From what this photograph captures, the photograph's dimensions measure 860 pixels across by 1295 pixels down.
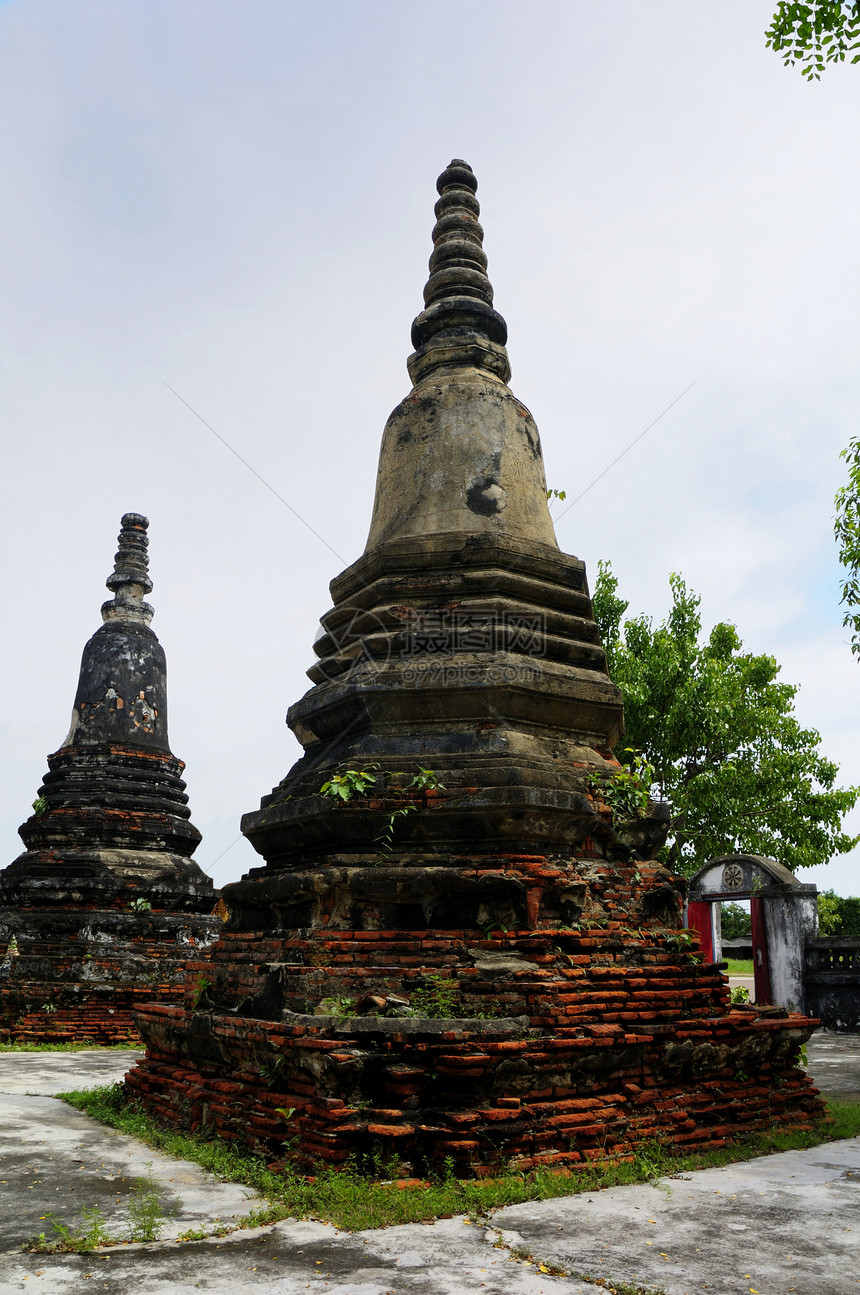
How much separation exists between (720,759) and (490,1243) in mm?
15782

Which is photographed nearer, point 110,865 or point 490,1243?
point 490,1243

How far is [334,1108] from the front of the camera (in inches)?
159

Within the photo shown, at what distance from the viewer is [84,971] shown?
35.2ft

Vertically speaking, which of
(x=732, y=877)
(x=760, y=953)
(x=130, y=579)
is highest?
(x=130, y=579)

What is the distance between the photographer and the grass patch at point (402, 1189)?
3664 millimetres

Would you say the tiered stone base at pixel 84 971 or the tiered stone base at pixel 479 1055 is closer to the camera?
the tiered stone base at pixel 479 1055

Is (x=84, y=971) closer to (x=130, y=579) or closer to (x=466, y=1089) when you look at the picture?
(x=130, y=579)

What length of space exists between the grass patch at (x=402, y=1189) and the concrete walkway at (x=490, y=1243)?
0.25 ft

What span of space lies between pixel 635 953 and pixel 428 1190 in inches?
72.8

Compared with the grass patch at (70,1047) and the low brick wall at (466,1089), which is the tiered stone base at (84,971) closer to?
the grass patch at (70,1047)

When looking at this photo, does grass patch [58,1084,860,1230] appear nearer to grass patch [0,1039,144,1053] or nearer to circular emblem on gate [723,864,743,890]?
grass patch [0,1039,144,1053]

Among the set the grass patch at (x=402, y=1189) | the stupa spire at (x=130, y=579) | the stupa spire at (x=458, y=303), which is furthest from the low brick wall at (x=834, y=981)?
the stupa spire at (x=130, y=579)

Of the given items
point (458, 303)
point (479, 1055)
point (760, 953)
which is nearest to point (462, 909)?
point (479, 1055)

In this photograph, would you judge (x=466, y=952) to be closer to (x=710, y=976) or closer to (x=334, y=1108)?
(x=334, y=1108)
